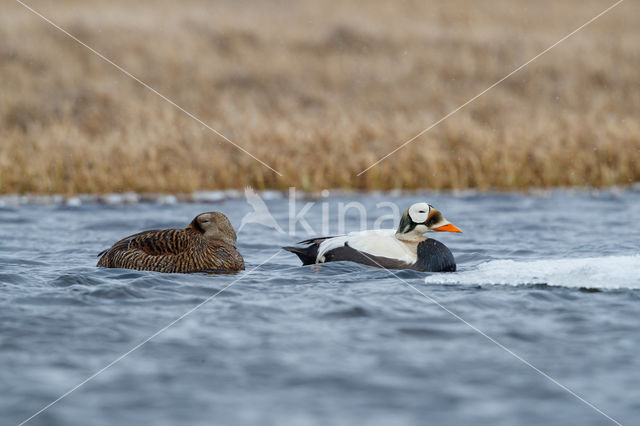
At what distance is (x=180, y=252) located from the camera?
27.8 feet

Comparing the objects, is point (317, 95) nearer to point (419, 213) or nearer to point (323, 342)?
point (419, 213)

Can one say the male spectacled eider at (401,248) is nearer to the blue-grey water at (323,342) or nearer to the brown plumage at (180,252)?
the blue-grey water at (323,342)

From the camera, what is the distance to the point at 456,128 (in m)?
16.6

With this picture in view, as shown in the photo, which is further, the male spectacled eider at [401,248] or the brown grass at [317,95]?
the brown grass at [317,95]

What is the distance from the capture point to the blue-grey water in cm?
499

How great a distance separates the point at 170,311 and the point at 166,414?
2213mm

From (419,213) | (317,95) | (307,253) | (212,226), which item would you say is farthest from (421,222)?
(317,95)

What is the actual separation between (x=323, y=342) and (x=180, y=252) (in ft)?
8.93

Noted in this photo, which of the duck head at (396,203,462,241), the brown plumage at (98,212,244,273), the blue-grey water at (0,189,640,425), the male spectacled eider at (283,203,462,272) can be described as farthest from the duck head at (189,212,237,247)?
the duck head at (396,203,462,241)

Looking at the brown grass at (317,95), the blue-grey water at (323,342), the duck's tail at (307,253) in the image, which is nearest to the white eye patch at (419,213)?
the blue-grey water at (323,342)

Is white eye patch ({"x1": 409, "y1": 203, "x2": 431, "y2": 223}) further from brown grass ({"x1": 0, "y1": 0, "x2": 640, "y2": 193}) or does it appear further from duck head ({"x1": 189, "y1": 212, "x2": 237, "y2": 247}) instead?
brown grass ({"x1": 0, "y1": 0, "x2": 640, "y2": 193})

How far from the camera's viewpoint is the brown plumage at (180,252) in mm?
8398

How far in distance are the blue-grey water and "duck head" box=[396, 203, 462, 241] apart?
1.79ft

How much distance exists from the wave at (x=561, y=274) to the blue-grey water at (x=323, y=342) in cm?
Answer: 3
